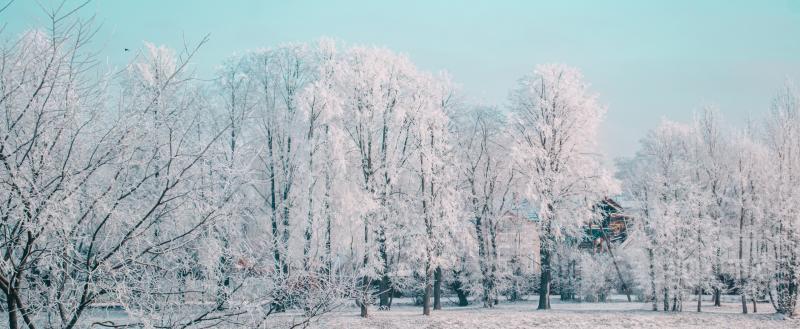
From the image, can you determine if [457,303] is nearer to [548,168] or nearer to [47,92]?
[548,168]

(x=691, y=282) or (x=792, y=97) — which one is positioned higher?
(x=792, y=97)

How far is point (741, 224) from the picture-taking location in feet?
94.3

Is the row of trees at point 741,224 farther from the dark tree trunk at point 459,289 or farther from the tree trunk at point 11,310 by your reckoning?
the tree trunk at point 11,310

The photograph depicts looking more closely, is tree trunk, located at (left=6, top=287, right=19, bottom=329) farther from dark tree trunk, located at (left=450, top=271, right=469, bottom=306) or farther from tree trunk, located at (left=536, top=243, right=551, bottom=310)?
dark tree trunk, located at (left=450, top=271, right=469, bottom=306)

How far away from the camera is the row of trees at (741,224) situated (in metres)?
25.0

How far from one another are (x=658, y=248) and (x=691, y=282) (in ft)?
6.43

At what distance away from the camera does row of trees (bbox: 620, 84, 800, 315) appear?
24953 millimetres

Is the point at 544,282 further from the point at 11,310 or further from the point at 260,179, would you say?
the point at 11,310

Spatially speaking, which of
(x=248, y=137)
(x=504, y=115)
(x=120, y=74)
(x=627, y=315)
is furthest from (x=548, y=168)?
(x=120, y=74)

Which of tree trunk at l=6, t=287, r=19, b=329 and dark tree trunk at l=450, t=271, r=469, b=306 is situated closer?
tree trunk at l=6, t=287, r=19, b=329

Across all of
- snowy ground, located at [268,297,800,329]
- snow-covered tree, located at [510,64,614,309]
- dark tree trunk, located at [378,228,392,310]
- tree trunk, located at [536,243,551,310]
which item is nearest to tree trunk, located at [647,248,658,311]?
snowy ground, located at [268,297,800,329]

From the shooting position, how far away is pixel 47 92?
4117mm

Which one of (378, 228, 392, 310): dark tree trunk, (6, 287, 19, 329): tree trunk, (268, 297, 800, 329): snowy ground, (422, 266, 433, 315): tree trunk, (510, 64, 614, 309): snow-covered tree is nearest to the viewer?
(6, 287, 19, 329): tree trunk

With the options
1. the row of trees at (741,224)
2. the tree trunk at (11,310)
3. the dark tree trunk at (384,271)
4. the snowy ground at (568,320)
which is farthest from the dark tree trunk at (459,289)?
the tree trunk at (11,310)
